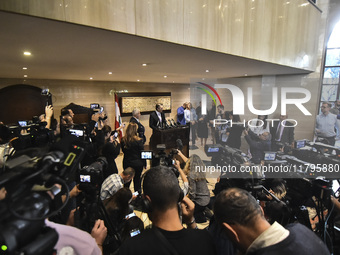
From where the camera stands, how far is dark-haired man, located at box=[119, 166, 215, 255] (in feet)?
2.57

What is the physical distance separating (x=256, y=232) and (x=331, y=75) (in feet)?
22.9

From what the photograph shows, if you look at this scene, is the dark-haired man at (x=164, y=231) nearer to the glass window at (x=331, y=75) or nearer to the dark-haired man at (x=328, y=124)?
the dark-haired man at (x=328, y=124)

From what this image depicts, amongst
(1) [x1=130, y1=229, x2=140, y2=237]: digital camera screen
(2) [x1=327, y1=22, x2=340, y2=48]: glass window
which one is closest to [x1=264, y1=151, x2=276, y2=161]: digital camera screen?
(1) [x1=130, y1=229, x2=140, y2=237]: digital camera screen

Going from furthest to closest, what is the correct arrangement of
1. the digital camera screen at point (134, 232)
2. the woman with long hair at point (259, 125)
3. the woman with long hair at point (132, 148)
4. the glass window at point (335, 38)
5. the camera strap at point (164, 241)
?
the glass window at point (335, 38) < the woman with long hair at point (259, 125) < the woman with long hair at point (132, 148) < the digital camera screen at point (134, 232) < the camera strap at point (164, 241)

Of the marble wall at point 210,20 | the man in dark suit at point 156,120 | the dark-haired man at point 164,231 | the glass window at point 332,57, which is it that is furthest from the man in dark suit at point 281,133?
the dark-haired man at point 164,231

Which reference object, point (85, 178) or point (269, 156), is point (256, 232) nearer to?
point (85, 178)

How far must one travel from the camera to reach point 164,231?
0.84 m

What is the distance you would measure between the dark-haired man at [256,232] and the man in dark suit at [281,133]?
147 inches

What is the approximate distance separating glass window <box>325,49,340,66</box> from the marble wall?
137 centimetres

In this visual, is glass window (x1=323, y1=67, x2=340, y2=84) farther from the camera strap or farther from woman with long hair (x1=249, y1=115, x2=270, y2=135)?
the camera strap

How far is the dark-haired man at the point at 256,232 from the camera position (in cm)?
83

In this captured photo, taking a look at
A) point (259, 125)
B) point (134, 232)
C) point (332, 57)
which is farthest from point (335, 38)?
point (134, 232)

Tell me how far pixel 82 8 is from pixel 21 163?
1.39 metres

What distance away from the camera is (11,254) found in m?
0.51
